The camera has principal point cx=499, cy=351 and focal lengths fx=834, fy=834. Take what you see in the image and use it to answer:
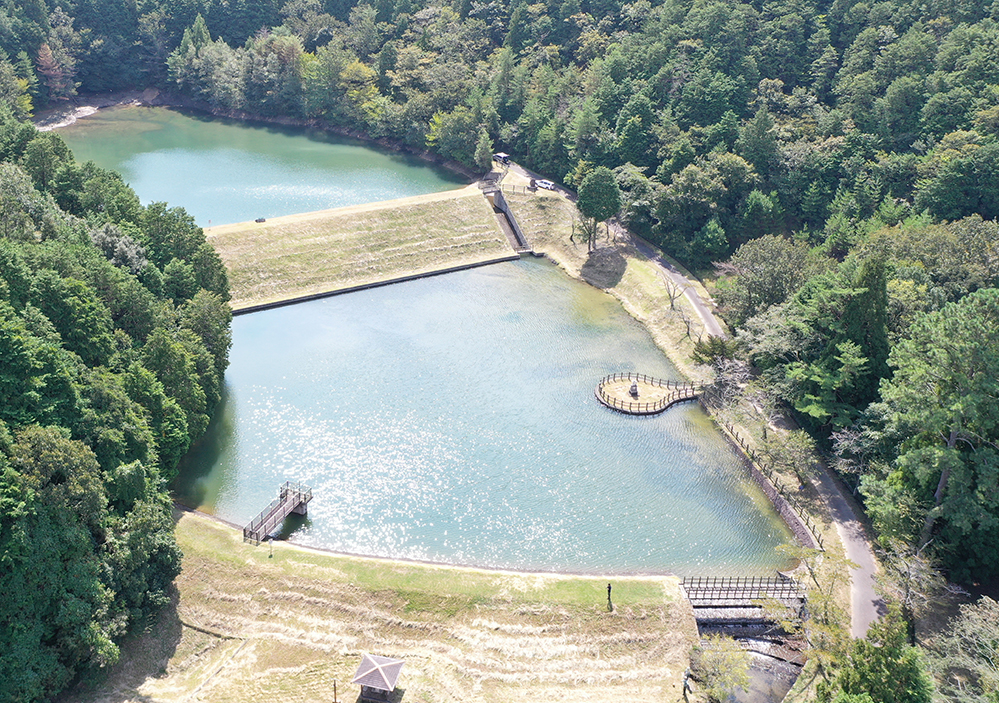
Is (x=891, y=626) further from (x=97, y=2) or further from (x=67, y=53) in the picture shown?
(x=97, y=2)

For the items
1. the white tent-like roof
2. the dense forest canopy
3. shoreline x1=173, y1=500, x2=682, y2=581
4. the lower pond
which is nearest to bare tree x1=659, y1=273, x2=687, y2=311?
the lower pond

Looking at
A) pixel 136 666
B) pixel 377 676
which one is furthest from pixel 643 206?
pixel 136 666

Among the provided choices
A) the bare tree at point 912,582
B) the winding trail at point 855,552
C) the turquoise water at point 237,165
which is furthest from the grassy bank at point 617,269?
the bare tree at point 912,582

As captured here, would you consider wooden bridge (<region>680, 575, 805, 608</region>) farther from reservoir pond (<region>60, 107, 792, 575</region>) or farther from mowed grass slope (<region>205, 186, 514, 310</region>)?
mowed grass slope (<region>205, 186, 514, 310</region>)

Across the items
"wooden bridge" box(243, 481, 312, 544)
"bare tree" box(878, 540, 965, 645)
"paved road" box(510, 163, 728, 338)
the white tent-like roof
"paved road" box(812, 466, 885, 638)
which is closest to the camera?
the white tent-like roof

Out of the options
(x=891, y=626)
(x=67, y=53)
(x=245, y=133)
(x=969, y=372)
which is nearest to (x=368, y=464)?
(x=891, y=626)

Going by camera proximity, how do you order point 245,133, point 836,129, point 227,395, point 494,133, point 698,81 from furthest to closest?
point 245,133 → point 494,133 → point 698,81 → point 836,129 → point 227,395
